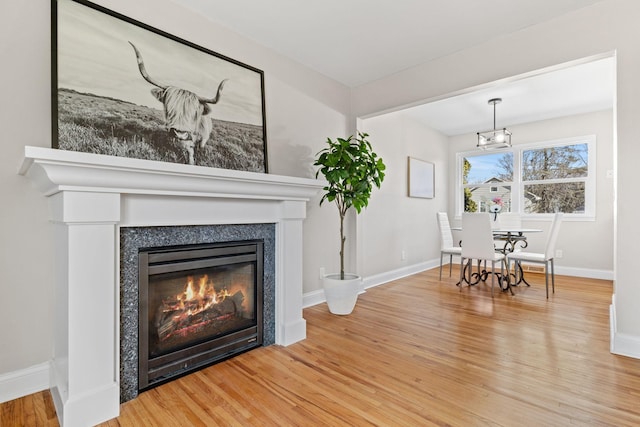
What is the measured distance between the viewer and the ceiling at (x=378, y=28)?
229cm

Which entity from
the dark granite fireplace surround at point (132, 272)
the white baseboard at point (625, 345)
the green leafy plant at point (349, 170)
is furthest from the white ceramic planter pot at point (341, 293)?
the white baseboard at point (625, 345)

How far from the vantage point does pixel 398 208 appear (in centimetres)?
472

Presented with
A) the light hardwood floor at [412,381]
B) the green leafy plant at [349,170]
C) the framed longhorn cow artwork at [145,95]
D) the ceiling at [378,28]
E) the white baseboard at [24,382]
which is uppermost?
the ceiling at [378,28]

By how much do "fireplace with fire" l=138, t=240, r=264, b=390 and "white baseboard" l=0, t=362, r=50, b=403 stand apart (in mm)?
557

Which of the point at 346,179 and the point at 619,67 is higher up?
the point at 619,67

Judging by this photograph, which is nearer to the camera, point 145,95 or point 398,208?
point 145,95

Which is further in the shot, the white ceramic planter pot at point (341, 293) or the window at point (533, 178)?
the window at point (533, 178)

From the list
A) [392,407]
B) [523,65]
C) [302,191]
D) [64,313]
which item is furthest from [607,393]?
[64,313]

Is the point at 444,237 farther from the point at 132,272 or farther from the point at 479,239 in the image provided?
the point at 132,272

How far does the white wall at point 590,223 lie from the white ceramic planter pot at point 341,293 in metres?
3.87

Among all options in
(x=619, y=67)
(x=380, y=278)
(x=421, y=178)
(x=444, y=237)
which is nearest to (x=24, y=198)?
(x=380, y=278)

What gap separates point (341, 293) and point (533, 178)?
4.35 metres

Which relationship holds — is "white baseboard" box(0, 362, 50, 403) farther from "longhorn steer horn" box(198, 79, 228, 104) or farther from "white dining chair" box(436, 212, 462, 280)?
"white dining chair" box(436, 212, 462, 280)

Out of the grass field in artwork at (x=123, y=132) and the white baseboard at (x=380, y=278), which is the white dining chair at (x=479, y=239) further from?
the grass field in artwork at (x=123, y=132)
